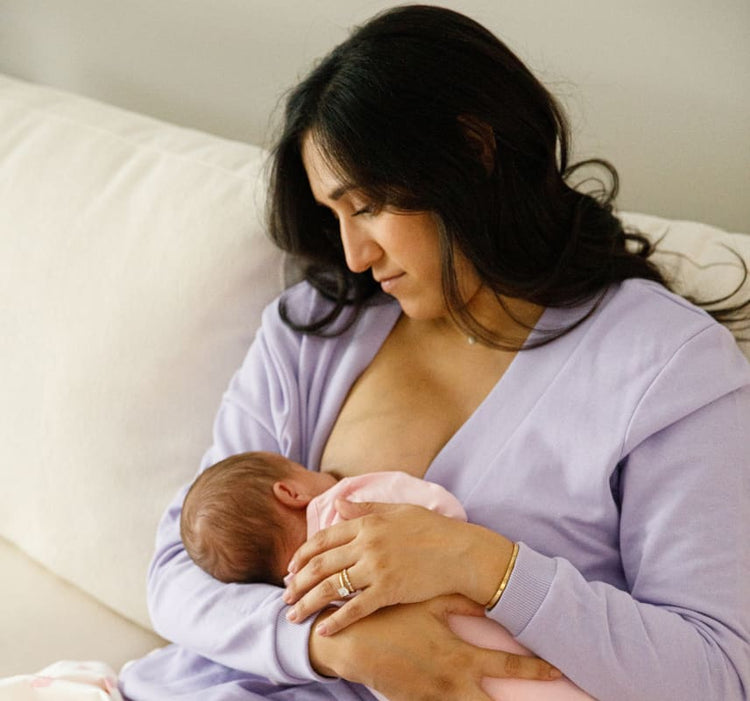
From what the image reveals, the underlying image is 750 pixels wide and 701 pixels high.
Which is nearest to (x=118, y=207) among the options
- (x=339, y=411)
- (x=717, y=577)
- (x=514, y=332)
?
(x=339, y=411)

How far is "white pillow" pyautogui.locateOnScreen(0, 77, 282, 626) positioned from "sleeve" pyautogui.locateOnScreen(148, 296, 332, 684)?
9 centimetres

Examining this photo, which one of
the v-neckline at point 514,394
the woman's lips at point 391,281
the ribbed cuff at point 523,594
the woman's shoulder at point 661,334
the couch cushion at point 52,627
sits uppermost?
the woman's shoulder at point 661,334

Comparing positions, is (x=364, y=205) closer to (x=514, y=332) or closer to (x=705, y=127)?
(x=514, y=332)

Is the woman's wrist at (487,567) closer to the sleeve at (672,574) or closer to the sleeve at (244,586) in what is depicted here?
the sleeve at (672,574)

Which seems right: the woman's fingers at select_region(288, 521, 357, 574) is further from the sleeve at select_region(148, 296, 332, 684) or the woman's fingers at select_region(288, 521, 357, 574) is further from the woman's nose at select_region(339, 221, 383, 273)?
the woman's nose at select_region(339, 221, 383, 273)

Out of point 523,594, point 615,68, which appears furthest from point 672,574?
point 615,68

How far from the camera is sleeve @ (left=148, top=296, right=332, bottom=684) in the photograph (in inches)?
50.8

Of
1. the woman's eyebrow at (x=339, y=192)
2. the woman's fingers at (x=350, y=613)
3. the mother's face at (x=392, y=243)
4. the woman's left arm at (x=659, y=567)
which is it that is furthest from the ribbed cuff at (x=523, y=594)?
the woman's eyebrow at (x=339, y=192)

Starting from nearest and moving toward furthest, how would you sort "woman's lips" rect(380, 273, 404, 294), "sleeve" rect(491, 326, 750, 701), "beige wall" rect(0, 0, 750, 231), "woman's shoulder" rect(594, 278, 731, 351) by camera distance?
"sleeve" rect(491, 326, 750, 701) → "woman's shoulder" rect(594, 278, 731, 351) → "woman's lips" rect(380, 273, 404, 294) → "beige wall" rect(0, 0, 750, 231)

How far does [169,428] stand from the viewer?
5.43 feet

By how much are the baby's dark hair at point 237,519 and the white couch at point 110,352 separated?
0.95 feet

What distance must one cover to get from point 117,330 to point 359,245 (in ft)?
1.64

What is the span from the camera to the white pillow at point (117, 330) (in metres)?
1.64

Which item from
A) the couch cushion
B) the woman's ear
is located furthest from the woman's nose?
the couch cushion
